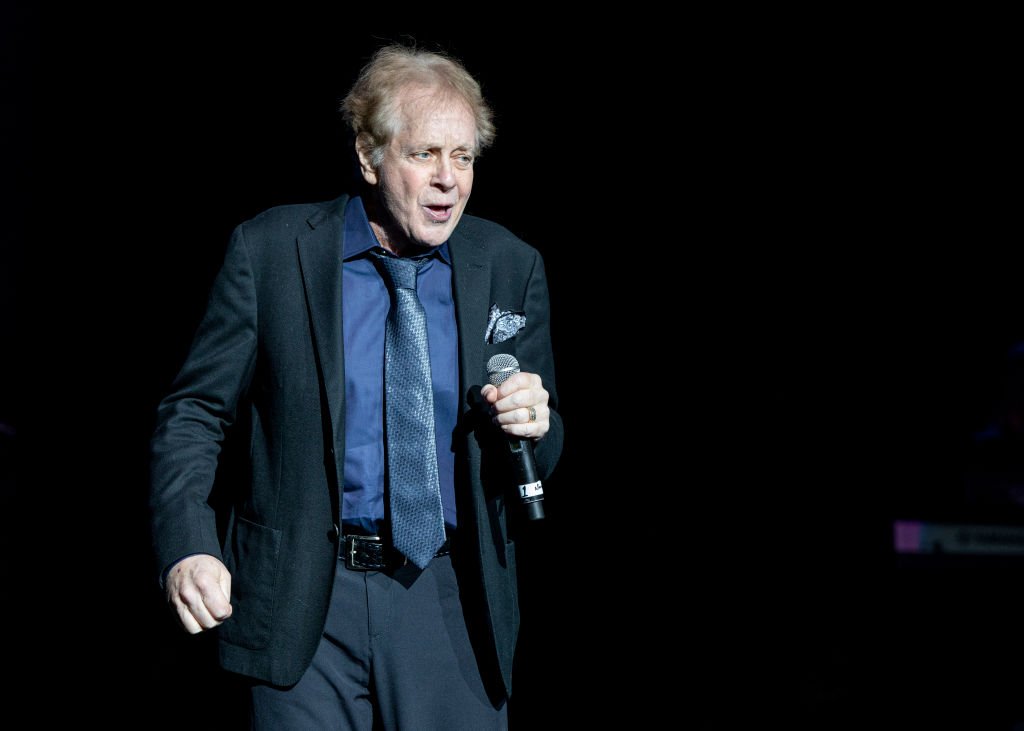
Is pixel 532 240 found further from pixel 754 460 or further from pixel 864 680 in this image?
pixel 864 680

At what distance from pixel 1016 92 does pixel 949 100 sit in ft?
0.89

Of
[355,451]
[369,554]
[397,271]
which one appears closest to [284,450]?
[355,451]

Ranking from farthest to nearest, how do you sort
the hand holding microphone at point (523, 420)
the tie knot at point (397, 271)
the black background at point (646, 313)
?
1. the black background at point (646, 313)
2. the tie knot at point (397, 271)
3. the hand holding microphone at point (523, 420)

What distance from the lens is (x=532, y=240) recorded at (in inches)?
139

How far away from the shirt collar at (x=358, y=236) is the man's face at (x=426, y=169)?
0.04 metres

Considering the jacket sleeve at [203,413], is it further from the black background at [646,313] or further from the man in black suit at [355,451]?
the black background at [646,313]

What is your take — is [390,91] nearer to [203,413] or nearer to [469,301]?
[469,301]

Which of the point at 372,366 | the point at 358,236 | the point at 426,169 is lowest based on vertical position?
the point at 372,366

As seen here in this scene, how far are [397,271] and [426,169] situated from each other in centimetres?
19

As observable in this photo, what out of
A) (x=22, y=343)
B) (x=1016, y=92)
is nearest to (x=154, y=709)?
(x=22, y=343)

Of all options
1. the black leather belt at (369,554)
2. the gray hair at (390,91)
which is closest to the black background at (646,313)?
the gray hair at (390,91)

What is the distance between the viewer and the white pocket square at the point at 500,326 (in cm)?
174

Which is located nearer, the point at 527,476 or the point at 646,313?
the point at 527,476

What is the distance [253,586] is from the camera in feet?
5.30
